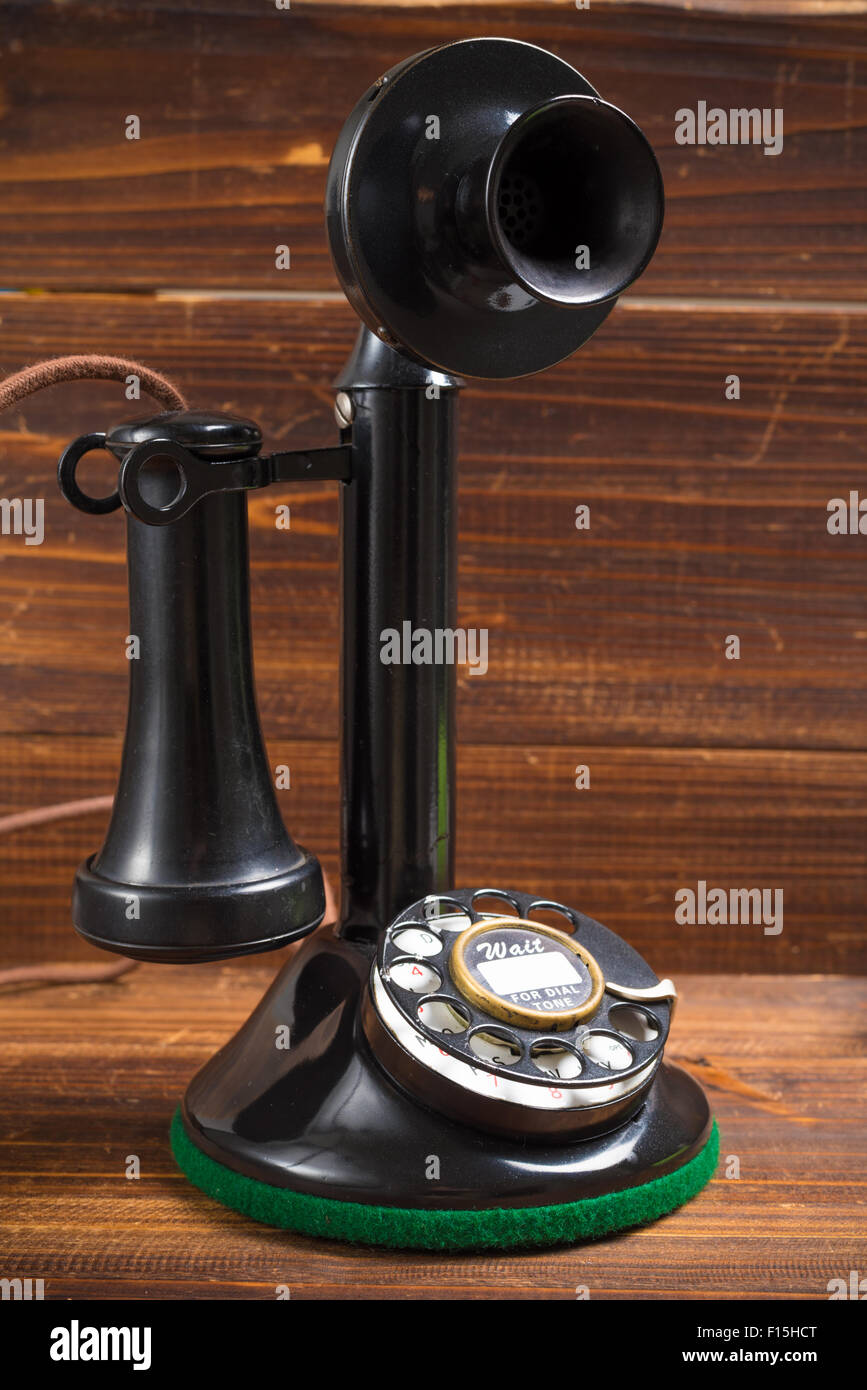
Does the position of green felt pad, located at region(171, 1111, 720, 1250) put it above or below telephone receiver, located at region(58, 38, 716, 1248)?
below

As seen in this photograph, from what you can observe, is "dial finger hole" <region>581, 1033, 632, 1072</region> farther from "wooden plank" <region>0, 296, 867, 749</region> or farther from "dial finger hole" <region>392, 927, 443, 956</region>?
"wooden plank" <region>0, 296, 867, 749</region>

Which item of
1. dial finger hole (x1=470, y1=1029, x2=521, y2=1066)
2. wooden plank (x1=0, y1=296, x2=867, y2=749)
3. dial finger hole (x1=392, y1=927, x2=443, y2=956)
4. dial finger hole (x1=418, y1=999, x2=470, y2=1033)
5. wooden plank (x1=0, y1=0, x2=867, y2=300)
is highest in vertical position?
wooden plank (x1=0, y1=0, x2=867, y2=300)

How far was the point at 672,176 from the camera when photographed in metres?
1.16

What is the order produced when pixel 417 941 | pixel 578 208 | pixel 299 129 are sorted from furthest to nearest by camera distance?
pixel 299 129
pixel 417 941
pixel 578 208

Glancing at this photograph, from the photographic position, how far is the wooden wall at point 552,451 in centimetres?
113

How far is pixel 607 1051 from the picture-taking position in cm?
76

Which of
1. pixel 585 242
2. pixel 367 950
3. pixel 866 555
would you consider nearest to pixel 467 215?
pixel 585 242

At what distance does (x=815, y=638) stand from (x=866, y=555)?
8 cm

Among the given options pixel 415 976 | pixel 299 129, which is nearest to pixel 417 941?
pixel 415 976

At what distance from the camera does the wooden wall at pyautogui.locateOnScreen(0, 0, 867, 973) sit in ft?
3.72

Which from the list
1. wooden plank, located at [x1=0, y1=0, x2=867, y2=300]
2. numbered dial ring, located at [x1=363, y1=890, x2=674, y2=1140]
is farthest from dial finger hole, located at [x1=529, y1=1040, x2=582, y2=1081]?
wooden plank, located at [x1=0, y1=0, x2=867, y2=300]

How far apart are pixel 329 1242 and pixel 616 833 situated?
569 millimetres

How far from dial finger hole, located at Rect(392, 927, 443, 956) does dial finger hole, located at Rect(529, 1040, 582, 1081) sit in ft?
0.28

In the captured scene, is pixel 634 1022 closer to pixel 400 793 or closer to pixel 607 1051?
pixel 607 1051
